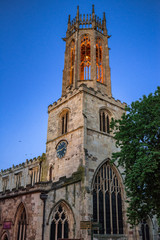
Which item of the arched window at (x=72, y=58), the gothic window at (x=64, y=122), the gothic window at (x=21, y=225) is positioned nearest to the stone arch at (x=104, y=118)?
the gothic window at (x=64, y=122)

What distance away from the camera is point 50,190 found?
19.5m

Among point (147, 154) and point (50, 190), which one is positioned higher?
point (147, 154)

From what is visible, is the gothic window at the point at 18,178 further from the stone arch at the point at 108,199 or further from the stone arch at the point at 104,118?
the stone arch at the point at 108,199

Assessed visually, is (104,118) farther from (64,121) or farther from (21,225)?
(21,225)

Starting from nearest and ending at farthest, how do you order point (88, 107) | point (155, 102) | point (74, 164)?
1. point (155, 102)
2. point (74, 164)
3. point (88, 107)

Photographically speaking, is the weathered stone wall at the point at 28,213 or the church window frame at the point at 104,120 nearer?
the weathered stone wall at the point at 28,213

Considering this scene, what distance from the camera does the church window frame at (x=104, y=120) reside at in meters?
27.5

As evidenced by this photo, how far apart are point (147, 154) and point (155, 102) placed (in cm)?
375

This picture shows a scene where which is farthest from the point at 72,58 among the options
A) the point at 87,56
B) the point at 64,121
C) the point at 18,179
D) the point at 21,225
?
the point at 21,225

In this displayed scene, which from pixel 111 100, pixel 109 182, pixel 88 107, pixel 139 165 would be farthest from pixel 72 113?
pixel 139 165

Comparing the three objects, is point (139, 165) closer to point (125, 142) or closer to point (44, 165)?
point (125, 142)

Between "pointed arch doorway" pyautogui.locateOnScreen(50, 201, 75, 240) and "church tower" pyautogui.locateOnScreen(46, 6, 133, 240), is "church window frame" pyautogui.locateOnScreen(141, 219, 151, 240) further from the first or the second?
"pointed arch doorway" pyautogui.locateOnScreen(50, 201, 75, 240)

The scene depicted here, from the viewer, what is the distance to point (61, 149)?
26875 millimetres

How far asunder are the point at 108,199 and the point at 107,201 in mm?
273
